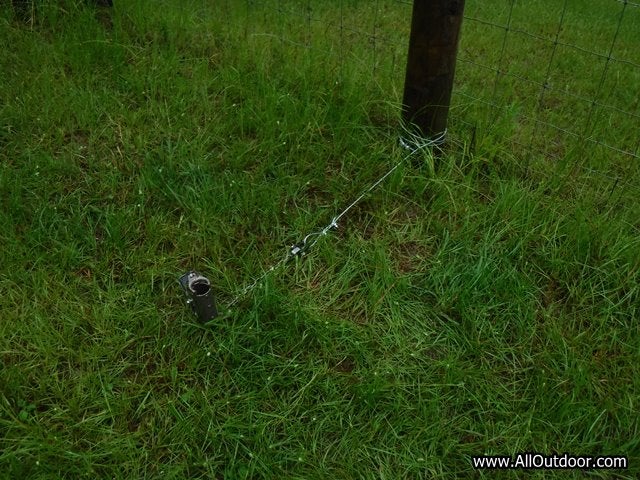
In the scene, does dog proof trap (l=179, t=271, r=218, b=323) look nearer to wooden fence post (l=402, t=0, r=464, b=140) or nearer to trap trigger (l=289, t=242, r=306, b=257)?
trap trigger (l=289, t=242, r=306, b=257)

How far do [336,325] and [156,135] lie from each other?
1456 millimetres

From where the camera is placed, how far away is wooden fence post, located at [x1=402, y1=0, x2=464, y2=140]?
2.52 meters

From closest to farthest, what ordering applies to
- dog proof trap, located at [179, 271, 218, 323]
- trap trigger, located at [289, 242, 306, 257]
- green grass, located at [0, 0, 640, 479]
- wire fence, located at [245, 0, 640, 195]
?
green grass, located at [0, 0, 640, 479]
dog proof trap, located at [179, 271, 218, 323]
trap trigger, located at [289, 242, 306, 257]
wire fence, located at [245, 0, 640, 195]

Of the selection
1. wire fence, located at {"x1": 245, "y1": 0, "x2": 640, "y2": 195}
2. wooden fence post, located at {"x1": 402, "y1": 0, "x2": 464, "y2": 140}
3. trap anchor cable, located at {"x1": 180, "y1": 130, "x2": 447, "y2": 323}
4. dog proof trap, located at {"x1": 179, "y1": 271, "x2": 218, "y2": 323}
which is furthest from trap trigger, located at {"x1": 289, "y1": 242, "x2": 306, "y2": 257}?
wire fence, located at {"x1": 245, "y1": 0, "x2": 640, "y2": 195}

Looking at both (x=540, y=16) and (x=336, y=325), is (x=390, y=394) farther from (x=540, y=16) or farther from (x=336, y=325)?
(x=540, y=16)

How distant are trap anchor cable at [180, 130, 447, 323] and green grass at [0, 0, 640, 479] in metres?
0.04

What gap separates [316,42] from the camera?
3711mm

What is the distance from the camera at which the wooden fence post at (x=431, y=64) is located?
252 cm

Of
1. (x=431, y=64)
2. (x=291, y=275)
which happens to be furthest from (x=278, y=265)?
(x=431, y=64)

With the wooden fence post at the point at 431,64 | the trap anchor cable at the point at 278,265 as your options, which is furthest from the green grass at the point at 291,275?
the wooden fence post at the point at 431,64

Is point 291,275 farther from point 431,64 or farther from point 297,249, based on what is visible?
point 431,64

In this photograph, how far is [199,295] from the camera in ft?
6.82

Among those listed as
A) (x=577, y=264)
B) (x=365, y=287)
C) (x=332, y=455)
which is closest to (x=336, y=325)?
(x=365, y=287)

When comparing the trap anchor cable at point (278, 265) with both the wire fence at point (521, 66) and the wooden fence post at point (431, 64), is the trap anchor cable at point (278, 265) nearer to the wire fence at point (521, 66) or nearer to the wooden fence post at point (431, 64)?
the wooden fence post at point (431, 64)
